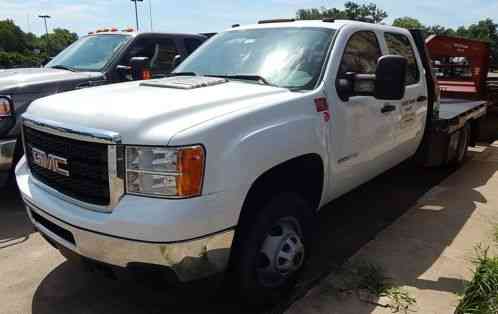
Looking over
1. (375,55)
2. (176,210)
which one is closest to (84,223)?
(176,210)

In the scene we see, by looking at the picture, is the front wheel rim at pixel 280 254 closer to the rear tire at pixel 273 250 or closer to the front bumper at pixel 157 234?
the rear tire at pixel 273 250

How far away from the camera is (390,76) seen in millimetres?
3270

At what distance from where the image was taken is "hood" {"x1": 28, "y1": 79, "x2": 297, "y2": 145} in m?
2.45

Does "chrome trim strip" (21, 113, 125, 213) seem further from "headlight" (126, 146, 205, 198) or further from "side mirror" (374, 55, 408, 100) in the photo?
"side mirror" (374, 55, 408, 100)

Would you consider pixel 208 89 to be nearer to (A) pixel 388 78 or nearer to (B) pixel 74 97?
(B) pixel 74 97

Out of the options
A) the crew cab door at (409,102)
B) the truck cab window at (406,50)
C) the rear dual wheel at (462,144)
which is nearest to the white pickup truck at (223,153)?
the crew cab door at (409,102)

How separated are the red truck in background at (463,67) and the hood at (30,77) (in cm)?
602

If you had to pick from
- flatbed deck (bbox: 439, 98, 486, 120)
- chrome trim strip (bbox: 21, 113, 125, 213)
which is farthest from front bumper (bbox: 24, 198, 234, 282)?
flatbed deck (bbox: 439, 98, 486, 120)

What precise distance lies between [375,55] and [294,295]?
2220 millimetres

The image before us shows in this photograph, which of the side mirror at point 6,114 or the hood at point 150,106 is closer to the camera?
the hood at point 150,106

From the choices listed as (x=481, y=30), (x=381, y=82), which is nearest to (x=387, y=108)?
(x=381, y=82)

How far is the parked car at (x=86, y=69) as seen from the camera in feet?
15.3

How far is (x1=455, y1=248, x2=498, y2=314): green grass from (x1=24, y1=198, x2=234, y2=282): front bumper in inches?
64.2

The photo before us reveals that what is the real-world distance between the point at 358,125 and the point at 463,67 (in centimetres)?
689
